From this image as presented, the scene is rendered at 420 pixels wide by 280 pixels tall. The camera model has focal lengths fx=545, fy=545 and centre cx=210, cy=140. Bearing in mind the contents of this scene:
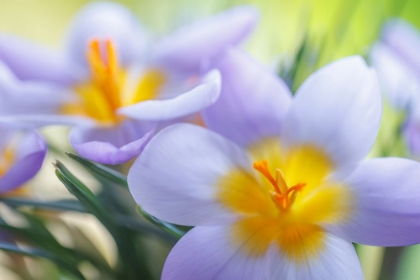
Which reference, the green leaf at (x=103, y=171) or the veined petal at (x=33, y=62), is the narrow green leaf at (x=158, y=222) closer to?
the green leaf at (x=103, y=171)

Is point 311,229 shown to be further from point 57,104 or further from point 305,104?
point 57,104

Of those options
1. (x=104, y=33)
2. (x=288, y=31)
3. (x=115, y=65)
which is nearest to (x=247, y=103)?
(x=115, y=65)

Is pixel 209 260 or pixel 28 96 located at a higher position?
pixel 28 96

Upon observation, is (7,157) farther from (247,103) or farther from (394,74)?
(394,74)

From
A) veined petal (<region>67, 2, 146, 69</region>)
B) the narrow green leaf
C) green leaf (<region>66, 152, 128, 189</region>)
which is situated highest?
veined petal (<region>67, 2, 146, 69</region>)

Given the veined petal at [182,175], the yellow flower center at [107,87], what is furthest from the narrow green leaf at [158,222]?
the yellow flower center at [107,87]

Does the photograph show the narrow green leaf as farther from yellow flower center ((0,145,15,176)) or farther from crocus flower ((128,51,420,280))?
yellow flower center ((0,145,15,176))

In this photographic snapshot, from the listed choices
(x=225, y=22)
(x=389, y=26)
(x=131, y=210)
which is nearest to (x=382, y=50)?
(x=389, y=26)

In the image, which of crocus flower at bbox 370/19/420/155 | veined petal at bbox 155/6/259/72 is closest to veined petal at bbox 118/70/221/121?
veined petal at bbox 155/6/259/72
